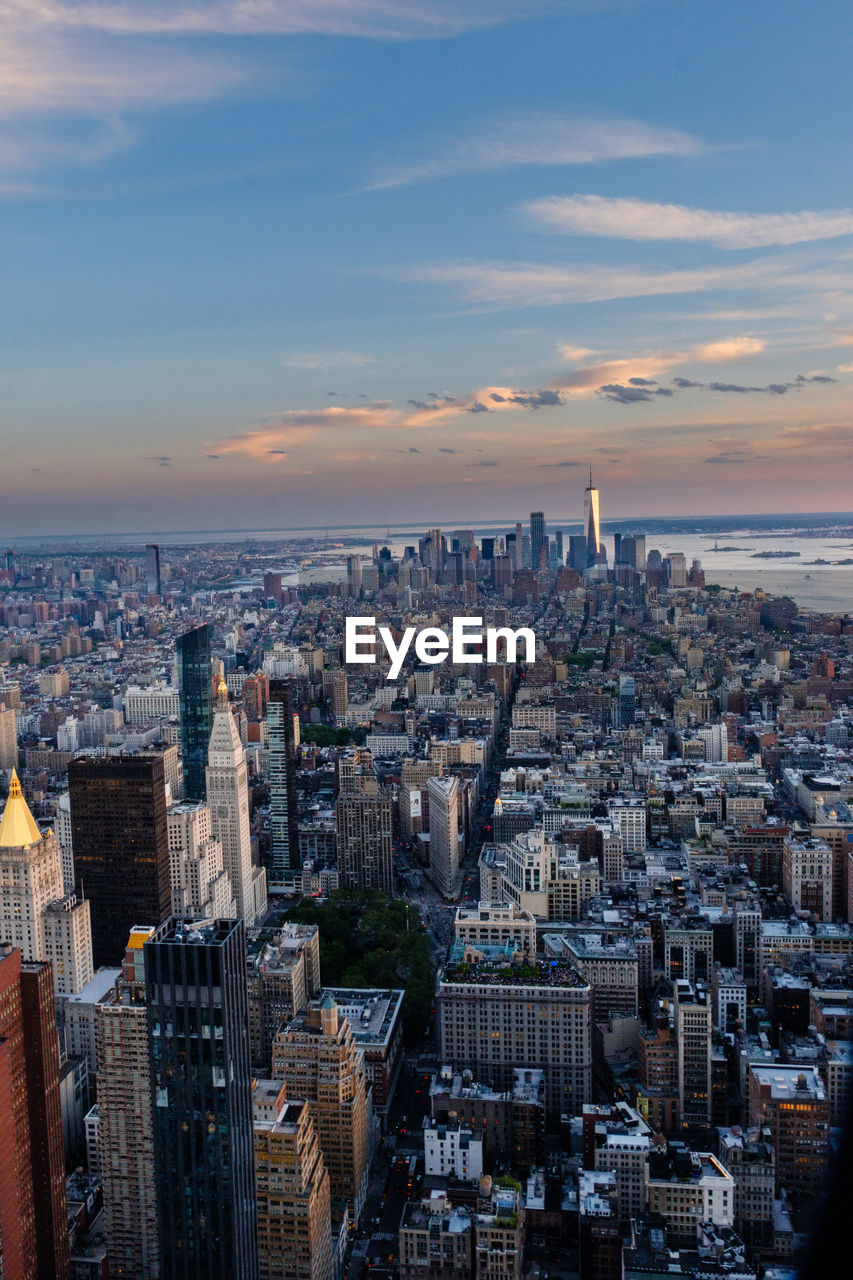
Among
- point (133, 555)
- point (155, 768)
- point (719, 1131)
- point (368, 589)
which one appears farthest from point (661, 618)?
point (719, 1131)

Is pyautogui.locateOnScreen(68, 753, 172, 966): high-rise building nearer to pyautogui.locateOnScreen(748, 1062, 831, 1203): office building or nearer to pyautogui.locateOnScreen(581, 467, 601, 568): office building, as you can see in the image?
pyautogui.locateOnScreen(748, 1062, 831, 1203): office building

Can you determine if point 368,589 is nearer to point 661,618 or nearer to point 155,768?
point 661,618

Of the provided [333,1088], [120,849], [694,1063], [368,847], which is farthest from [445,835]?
[333,1088]

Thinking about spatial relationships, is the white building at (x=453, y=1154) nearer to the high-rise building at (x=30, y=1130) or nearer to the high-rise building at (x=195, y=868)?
the high-rise building at (x=30, y=1130)

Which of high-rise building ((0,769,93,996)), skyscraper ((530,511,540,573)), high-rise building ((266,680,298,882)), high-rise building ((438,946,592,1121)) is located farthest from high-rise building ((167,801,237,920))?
skyscraper ((530,511,540,573))

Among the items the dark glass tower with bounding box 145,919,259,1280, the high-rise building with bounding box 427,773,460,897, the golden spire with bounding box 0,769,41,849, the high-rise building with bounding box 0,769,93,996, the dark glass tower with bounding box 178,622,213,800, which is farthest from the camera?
the dark glass tower with bounding box 178,622,213,800
